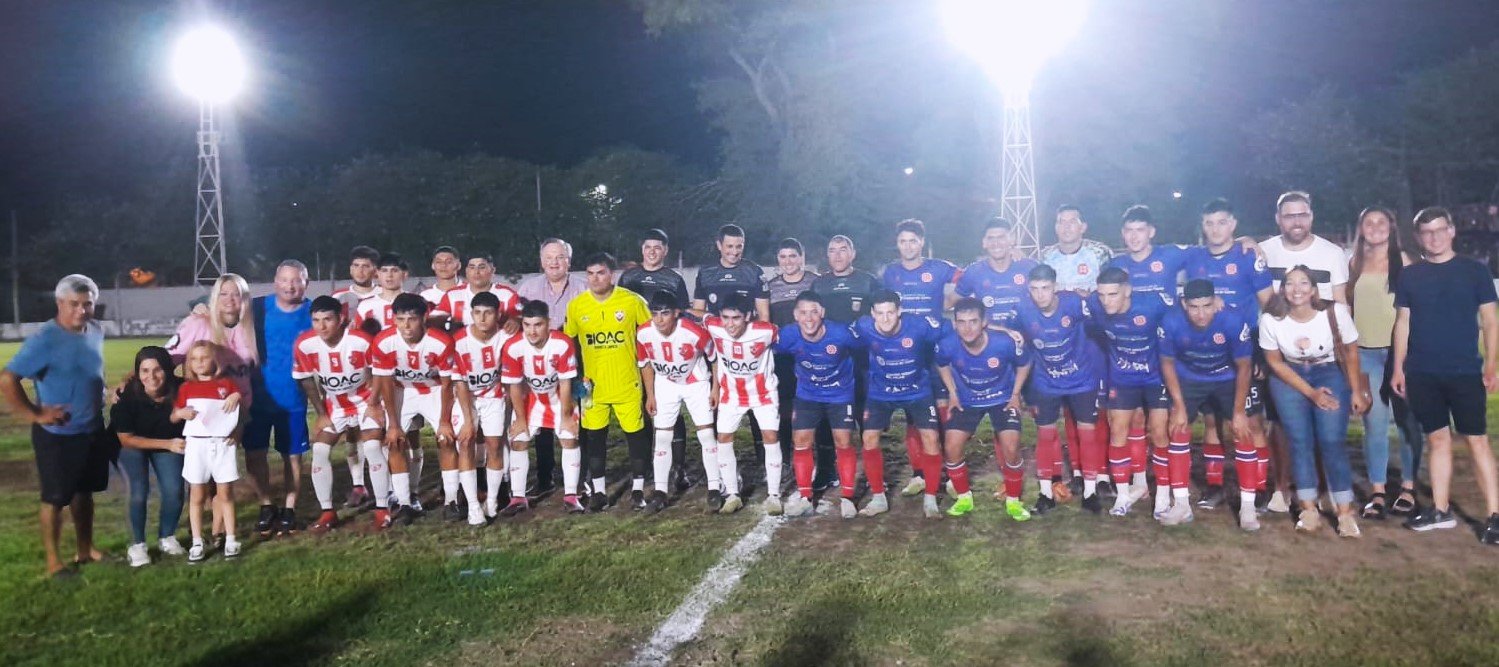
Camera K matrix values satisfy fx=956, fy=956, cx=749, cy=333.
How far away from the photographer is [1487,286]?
209 inches

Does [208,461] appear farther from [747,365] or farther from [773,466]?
[773,466]

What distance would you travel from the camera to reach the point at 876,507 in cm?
627

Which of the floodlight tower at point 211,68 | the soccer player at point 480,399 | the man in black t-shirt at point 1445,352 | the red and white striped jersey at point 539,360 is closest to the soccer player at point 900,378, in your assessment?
the red and white striped jersey at point 539,360

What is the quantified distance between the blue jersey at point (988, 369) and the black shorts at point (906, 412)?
22 centimetres

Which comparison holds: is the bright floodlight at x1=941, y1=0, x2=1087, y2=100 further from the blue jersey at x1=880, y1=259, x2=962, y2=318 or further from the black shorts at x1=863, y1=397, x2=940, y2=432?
the black shorts at x1=863, y1=397, x2=940, y2=432

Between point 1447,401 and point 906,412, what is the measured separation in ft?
10.0

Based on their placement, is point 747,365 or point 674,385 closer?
point 747,365

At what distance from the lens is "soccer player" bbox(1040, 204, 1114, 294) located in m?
6.96

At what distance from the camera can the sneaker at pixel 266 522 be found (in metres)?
6.11

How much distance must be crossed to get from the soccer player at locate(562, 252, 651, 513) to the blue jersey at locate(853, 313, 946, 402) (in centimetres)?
163

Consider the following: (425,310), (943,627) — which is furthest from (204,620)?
(943,627)

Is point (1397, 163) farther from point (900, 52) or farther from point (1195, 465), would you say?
point (1195, 465)

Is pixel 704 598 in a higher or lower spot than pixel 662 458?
lower

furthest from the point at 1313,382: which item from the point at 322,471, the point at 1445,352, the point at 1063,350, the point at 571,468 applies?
the point at 322,471
